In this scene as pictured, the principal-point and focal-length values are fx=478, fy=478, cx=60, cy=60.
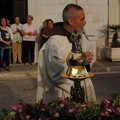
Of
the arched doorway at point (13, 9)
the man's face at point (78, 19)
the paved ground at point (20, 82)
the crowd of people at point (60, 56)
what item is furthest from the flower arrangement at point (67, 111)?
the arched doorway at point (13, 9)

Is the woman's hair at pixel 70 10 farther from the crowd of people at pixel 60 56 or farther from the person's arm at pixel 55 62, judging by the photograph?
the person's arm at pixel 55 62

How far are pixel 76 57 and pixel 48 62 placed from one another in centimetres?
92

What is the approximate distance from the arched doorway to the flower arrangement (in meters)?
14.0

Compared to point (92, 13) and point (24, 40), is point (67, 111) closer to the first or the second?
point (24, 40)

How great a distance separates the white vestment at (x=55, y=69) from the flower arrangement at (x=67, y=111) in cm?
87

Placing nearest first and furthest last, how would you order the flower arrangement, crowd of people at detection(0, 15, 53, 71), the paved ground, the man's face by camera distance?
the flower arrangement → the man's face → the paved ground → crowd of people at detection(0, 15, 53, 71)

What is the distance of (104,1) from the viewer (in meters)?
17.6

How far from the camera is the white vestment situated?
14.5 ft

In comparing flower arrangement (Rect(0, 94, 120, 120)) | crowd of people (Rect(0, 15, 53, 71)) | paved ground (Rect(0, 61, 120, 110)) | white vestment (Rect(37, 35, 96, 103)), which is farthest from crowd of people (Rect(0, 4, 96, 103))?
crowd of people (Rect(0, 15, 53, 71))

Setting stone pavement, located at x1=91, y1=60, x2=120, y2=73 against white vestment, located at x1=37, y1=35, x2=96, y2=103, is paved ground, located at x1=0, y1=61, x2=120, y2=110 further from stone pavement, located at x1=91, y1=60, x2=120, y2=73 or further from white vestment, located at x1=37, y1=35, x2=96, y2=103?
white vestment, located at x1=37, y1=35, x2=96, y2=103

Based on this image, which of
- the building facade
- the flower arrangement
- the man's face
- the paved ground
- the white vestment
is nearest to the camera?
the flower arrangement

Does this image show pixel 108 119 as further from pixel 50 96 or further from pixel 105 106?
pixel 50 96

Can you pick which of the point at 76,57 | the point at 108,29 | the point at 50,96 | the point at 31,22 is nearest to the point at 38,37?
the point at 31,22

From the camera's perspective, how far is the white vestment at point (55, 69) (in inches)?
174
